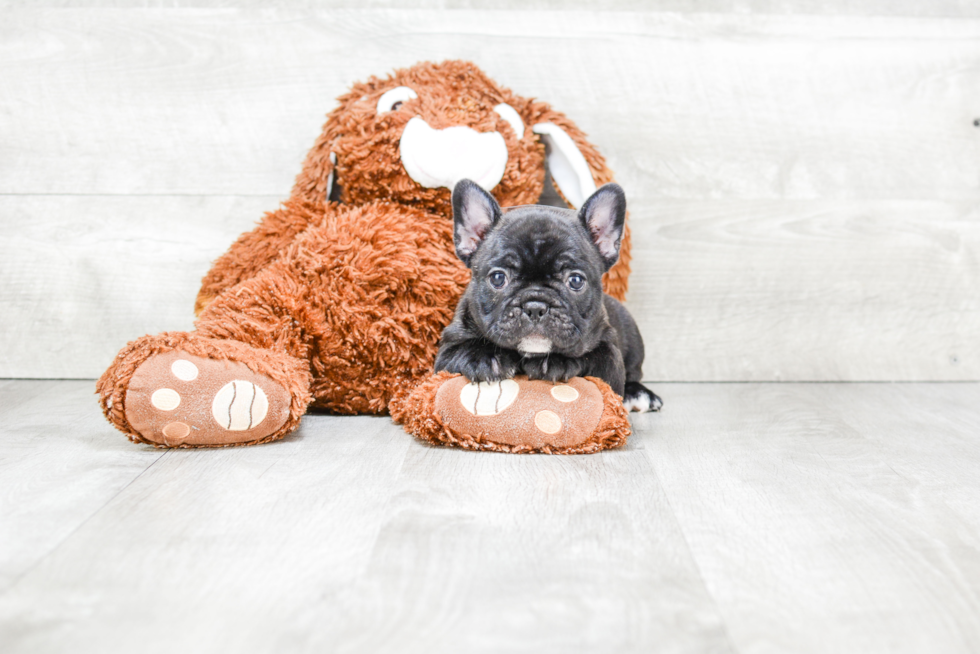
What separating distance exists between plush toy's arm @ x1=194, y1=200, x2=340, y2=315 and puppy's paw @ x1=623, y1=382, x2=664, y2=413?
2.26 ft

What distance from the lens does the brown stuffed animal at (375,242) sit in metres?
1.50

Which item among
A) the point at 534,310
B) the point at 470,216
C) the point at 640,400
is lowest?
the point at 640,400

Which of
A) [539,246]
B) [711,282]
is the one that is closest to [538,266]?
[539,246]


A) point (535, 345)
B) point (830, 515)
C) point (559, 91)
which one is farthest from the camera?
point (559, 91)

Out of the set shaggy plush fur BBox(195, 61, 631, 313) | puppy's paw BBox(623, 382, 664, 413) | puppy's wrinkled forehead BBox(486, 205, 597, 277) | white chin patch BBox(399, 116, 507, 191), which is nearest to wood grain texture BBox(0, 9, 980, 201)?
shaggy plush fur BBox(195, 61, 631, 313)

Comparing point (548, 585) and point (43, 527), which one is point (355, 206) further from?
point (548, 585)

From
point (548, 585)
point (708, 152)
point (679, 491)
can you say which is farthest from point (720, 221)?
point (548, 585)

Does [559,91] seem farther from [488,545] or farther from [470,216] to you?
[488,545]

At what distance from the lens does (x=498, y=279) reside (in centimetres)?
138

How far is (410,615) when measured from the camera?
2.59 ft

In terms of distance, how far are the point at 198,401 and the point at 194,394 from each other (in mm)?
13

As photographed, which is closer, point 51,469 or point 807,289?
point 51,469

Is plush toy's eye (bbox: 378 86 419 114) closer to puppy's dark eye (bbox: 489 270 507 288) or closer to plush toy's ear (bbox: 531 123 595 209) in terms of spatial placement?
plush toy's ear (bbox: 531 123 595 209)

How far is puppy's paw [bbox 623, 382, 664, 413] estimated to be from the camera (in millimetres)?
1688
